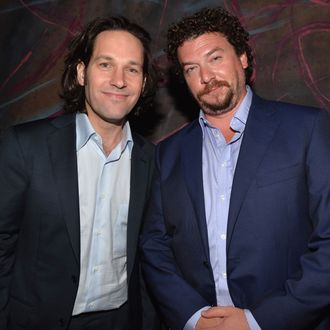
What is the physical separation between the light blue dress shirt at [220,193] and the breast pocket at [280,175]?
14 centimetres

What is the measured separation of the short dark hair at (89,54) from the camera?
2.11 metres

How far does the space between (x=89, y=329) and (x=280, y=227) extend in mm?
1080

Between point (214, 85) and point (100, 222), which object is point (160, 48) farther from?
point (100, 222)

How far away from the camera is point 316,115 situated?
171cm

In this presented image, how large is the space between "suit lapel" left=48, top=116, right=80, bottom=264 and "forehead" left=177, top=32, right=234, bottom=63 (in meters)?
0.73

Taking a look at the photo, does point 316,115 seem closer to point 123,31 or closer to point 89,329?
point 123,31

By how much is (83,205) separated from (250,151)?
32.8 inches

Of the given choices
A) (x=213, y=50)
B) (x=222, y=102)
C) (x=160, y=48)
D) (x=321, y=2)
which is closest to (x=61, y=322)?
(x=222, y=102)

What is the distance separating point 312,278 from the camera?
61.4 inches

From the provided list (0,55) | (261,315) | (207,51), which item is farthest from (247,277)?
(0,55)

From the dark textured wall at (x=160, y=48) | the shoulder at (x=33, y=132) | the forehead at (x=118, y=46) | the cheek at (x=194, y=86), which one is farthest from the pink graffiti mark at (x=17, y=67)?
the cheek at (x=194, y=86)

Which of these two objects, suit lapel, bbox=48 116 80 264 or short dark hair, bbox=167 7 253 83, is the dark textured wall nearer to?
short dark hair, bbox=167 7 253 83

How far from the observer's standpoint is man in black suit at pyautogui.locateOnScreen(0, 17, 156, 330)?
1784mm

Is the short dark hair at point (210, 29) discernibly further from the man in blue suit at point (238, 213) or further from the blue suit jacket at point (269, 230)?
the blue suit jacket at point (269, 230)
